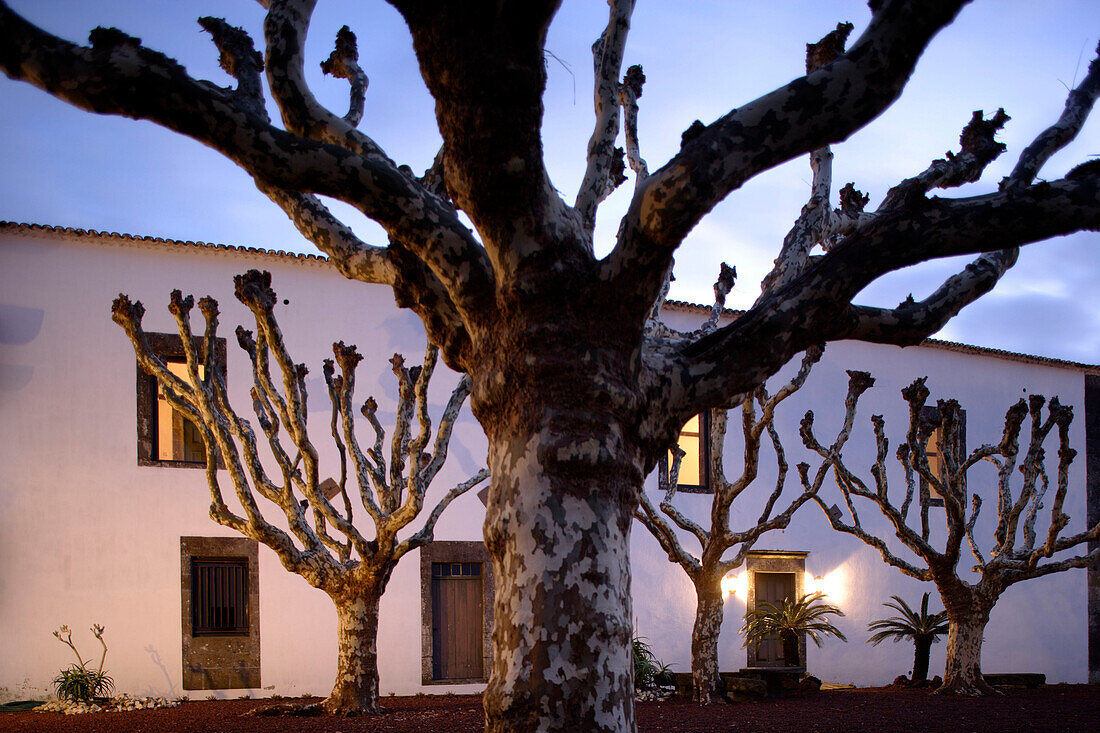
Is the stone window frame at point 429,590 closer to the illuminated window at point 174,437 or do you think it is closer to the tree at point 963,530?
the illuminated window at point 174,437

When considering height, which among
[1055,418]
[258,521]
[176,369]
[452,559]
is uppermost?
[176,369]

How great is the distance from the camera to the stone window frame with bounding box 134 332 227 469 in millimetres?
12180

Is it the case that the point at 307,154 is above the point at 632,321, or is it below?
above

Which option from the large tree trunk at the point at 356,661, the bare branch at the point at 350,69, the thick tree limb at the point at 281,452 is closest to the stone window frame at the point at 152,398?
the thick tree limb at the point at 281,452

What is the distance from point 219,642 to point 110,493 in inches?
89.4

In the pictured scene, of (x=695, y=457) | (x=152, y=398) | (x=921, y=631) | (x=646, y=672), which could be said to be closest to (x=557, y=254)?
(x=646, y=672)

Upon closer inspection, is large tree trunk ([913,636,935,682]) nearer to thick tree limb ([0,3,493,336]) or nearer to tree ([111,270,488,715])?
tree ([111,270,488,715])

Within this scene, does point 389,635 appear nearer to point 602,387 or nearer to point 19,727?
point 19,727

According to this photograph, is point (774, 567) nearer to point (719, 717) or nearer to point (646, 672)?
point (646, 672)

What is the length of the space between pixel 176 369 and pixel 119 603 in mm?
3144

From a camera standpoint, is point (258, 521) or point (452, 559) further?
point (452, 559)

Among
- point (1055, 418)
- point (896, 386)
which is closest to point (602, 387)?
point (1055, 418)

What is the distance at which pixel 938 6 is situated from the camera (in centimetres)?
357

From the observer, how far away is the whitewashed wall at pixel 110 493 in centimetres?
1152
